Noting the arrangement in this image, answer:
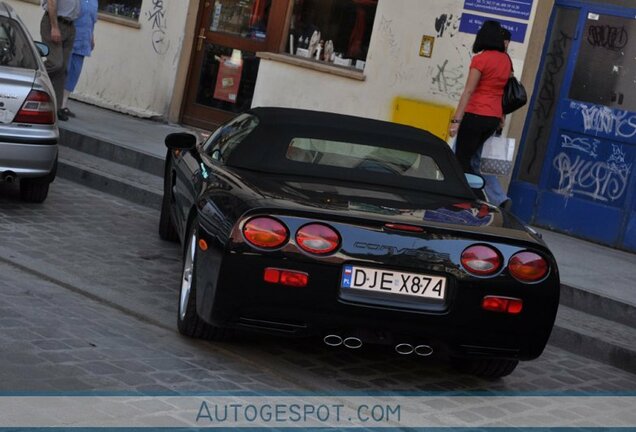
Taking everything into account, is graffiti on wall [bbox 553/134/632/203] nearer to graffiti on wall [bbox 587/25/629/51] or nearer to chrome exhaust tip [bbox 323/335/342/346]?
graffiti on wall [bbox 587/25/629/51]

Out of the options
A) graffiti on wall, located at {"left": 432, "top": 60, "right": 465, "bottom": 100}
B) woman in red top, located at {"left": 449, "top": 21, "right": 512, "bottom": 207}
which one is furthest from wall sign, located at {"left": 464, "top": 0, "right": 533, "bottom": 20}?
woman in red top, located at {"left": 449, "top": 21, "right": 512, "bottom": 207}

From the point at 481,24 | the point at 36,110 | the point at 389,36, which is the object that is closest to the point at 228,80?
the point at 389,36

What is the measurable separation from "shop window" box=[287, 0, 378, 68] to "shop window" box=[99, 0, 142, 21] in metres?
2.29

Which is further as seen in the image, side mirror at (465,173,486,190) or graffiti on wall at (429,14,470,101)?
graffiti on wall at (429,14,470,101)

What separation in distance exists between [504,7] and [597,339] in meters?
5.49

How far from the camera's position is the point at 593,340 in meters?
8.61

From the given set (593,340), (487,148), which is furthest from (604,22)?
(593,340)

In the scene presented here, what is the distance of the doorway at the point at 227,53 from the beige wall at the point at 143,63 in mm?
184

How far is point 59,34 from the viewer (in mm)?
14305

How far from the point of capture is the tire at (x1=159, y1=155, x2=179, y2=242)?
990 cm

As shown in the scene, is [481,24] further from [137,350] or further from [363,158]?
[137,350]

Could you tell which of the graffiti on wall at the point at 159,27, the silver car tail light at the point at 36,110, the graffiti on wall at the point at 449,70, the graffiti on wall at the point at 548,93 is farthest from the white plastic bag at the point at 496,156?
the graffiti on wall at the point at 159,27

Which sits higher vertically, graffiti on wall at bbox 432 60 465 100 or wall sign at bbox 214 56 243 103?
graffiti on wall at bbox 432 60 465 100

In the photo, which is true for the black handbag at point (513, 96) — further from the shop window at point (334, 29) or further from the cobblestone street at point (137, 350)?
the shop window at point (334, 29)
